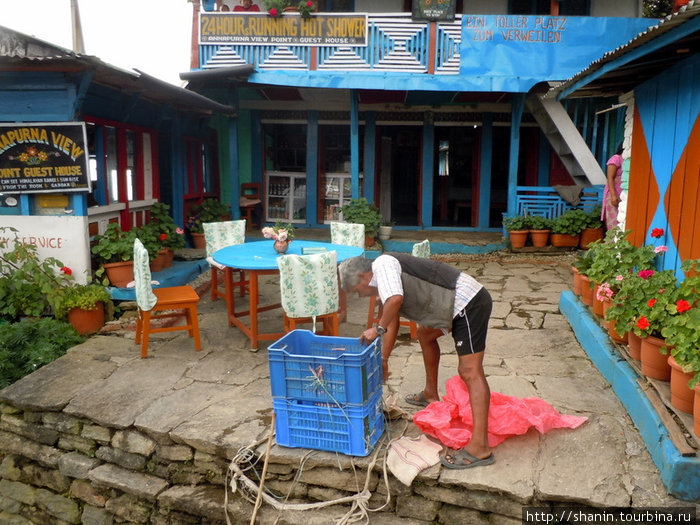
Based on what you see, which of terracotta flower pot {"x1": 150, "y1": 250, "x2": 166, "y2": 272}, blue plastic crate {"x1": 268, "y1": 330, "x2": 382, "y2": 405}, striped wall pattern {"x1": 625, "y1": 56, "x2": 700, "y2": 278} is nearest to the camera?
blue plastic crate {"x1": 268, "y1": 330, "x2": 382, "y2": 405}

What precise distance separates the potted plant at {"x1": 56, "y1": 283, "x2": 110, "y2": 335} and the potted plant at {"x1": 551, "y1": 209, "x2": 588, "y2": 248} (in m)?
7.92

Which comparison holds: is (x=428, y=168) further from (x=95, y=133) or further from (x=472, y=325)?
(x=472, y=325)

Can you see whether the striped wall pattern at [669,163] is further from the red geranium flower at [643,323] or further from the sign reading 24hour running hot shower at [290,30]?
the sign reading 24hour running hot shower at [290,30]

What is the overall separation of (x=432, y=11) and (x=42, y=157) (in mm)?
7203

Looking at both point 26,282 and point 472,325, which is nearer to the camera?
point 472,325

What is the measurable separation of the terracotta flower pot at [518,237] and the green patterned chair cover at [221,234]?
534 centimetres

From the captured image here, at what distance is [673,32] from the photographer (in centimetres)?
381

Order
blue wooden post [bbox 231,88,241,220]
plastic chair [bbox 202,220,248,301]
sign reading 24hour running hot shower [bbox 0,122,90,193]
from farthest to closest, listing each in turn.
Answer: blue wooden post [bbox 231,88,241,220]
plastic chair [bbox 202,220,248,301]
sign reading 24hour running hot shower [bbox 0,122,90,193]

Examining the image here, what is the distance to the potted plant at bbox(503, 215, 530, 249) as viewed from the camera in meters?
11.0

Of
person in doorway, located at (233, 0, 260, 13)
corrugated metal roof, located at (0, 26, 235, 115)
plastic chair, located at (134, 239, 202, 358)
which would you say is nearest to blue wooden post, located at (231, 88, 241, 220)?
person in doorway, located at (233, 0, 260, 13)

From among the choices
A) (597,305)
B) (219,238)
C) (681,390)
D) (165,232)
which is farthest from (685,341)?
(165,232)

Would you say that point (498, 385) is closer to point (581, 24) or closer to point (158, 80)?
point (158, 80)

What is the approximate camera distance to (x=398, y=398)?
4887 millimetres

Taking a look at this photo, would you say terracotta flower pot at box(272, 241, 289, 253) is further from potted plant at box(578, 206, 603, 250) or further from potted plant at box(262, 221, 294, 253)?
potted plant at box(578, 206, 603, 250)
